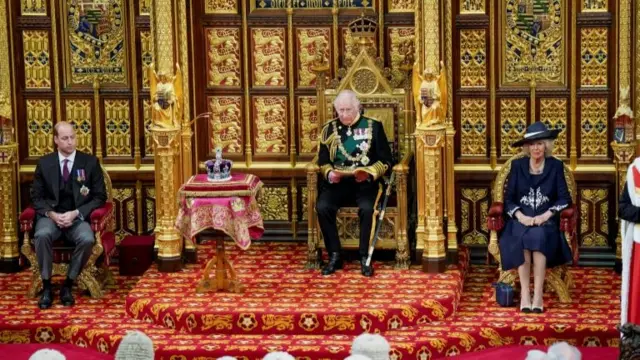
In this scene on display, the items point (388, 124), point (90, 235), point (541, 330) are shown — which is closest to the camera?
point (541, 330)

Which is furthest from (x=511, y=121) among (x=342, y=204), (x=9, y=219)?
(x=9, y=219)

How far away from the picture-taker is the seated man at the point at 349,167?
13.5 meters

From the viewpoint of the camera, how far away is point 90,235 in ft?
43.8

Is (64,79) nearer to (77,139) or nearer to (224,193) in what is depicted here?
(77,139)

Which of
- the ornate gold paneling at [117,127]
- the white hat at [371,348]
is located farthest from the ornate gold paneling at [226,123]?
the white hat at [371,348]

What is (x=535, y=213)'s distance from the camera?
13.0 meters

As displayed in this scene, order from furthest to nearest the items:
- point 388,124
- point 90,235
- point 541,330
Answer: point 388,124, point 90,235, point 541,330

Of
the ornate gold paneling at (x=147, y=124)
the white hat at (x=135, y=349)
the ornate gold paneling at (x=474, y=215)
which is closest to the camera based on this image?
the white hat at (x=135, y=349)

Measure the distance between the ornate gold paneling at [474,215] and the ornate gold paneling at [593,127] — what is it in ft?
3.19

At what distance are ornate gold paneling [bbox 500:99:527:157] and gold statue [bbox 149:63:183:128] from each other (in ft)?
9.67

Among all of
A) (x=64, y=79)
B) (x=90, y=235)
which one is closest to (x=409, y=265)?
(x=90, y=235)

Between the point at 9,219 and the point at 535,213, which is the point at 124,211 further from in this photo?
the point at 535,213

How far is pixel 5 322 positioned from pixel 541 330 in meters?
4.22

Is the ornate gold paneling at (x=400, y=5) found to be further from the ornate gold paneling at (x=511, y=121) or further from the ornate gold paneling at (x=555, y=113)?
the ornate gold paneling at (x=555, y=113)
